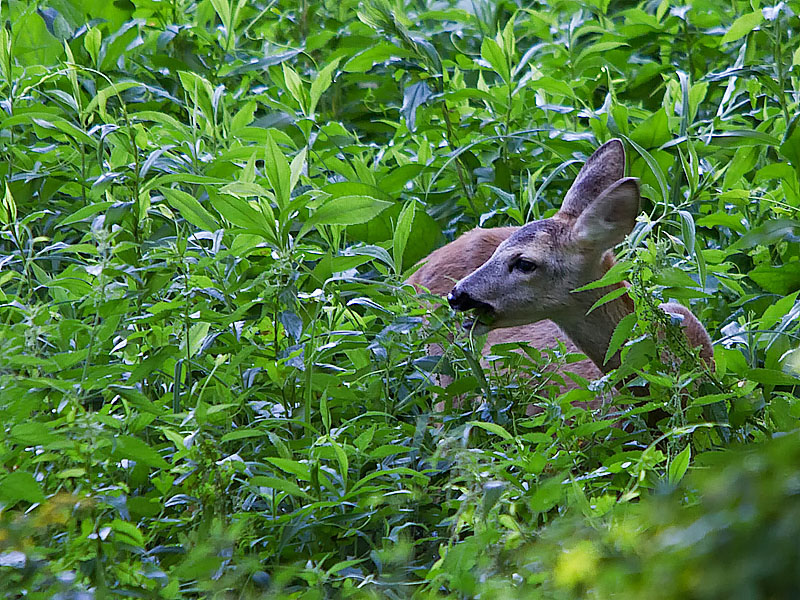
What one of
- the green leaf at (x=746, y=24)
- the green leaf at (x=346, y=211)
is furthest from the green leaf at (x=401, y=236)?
the green leaf at (x=746, y=24)

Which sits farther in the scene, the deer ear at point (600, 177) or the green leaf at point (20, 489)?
the deer ear at point (600, 177)

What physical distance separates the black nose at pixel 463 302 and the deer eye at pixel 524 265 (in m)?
0.17

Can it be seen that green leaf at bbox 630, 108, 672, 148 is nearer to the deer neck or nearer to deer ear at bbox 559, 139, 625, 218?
deer ear at bbox 559, 139, 625, 218

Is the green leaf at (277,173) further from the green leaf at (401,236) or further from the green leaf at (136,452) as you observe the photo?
the green leaf at (136,452)

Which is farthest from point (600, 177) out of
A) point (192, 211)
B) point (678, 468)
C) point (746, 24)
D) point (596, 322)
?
point (678, 468)

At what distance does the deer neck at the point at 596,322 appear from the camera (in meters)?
3.42

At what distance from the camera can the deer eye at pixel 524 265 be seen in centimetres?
343

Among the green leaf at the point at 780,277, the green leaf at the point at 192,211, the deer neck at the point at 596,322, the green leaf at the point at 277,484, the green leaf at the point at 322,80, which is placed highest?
the green leaf at the point at 322,80

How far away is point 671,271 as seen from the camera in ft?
9.00

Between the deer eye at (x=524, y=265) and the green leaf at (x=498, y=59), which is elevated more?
the green leaf at (x=498, y=59)

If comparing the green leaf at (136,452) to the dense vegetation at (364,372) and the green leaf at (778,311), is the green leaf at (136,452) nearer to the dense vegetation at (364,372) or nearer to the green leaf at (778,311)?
the dense vegetation at (364,372)

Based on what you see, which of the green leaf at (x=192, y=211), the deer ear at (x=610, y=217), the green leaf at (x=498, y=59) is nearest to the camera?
the green leaf at (x=192, y=211)

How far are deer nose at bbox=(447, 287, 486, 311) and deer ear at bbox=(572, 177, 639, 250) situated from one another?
15.1 inches

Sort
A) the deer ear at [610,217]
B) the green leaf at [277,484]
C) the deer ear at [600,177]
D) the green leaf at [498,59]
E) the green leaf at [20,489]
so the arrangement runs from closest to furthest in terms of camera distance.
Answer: the green leaf at [20,489]
the green leaf at [277,484]
the deer ear at [610,217]
the deer ear at [600,177]
the green leaf at [498,59]
